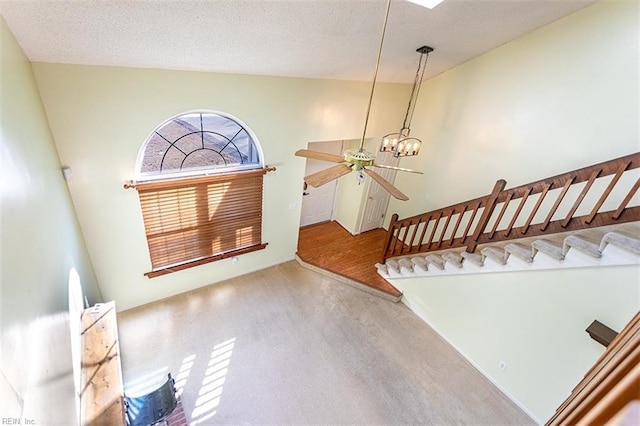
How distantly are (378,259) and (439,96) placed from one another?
3.07 metres

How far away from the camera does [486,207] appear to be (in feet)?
10.6

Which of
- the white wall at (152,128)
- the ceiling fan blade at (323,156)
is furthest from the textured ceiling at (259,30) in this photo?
the ceiling fan blade at (323,156)

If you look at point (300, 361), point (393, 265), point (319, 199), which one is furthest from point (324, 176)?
point (319, 199)

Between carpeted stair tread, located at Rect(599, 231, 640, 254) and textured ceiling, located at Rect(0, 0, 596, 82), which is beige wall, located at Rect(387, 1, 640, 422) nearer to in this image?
carpeted stair tread, located at Rect(599, 231, 640, 254)

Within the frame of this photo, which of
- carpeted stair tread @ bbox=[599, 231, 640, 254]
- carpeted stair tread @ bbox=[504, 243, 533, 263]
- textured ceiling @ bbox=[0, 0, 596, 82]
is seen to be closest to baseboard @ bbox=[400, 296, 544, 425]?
carpeted stair tread @ bbox=[504, 243, 533, 263]

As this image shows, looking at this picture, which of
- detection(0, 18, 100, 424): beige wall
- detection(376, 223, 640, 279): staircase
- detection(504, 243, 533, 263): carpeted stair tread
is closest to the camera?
detection(0, 18, 100, 424): beige wall

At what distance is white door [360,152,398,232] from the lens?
5.52m

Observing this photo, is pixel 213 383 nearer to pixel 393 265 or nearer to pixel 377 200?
pixel 393 265

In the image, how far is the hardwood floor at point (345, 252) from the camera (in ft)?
15.9

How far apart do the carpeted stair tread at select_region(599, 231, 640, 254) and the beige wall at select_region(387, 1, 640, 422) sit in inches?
10.4

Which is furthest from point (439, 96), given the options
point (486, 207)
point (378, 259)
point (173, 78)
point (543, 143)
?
point (173, 78)

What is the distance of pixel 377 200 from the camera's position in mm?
5961

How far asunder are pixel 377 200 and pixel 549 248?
3434mm

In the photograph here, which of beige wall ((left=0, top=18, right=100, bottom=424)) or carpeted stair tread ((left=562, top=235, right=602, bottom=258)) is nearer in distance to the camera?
beige wall ((left=0, top=18, right=100, bottom=424))
